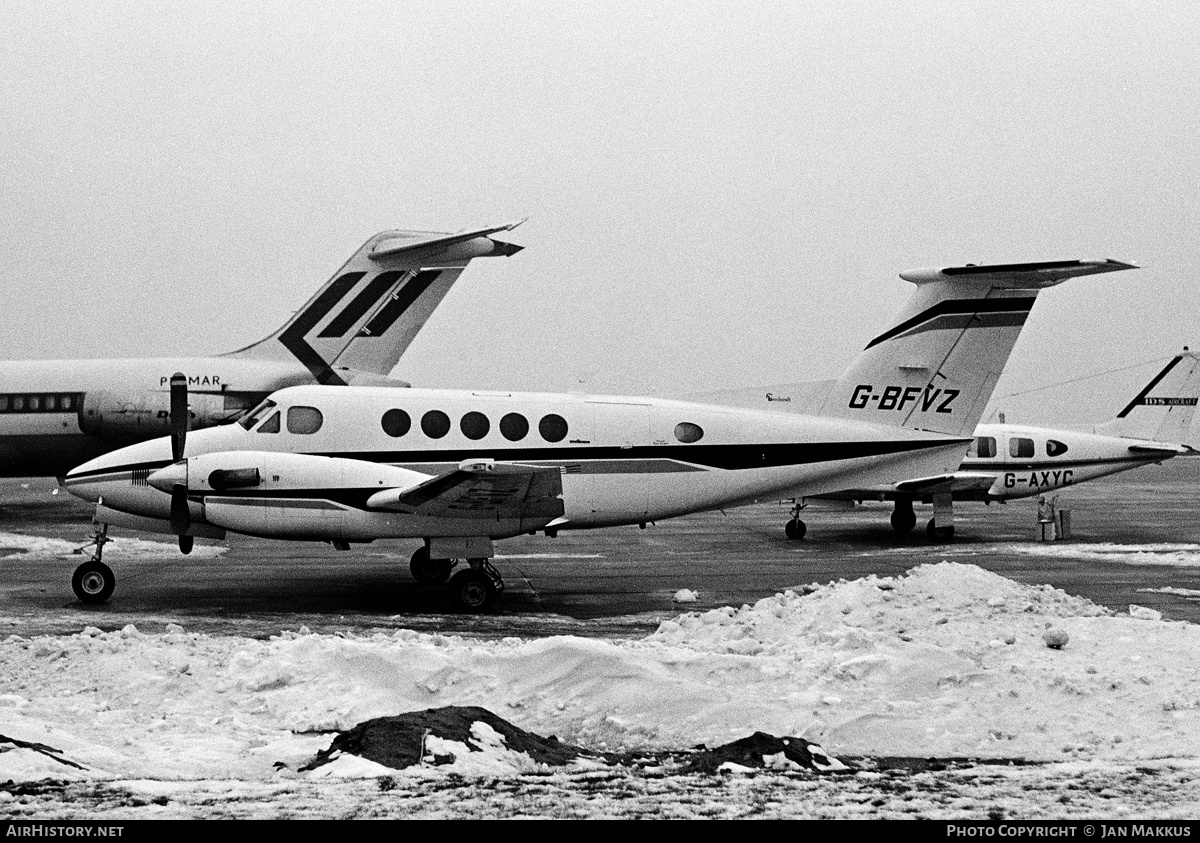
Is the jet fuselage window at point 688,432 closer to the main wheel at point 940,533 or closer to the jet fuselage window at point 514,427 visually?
the jet fuselage window at point 514,427

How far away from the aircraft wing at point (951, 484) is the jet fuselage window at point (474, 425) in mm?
11939

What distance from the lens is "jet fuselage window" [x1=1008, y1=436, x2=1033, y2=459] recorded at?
27.9m

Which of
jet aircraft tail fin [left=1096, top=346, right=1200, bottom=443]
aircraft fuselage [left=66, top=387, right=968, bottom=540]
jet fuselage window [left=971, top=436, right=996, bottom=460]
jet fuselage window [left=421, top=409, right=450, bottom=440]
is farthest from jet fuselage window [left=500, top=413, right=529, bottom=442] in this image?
jet aircraft tail fin [left=1096, top=346, right=1200, bottom=443]

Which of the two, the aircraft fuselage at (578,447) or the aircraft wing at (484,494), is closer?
the aircraft wing at (484,494)

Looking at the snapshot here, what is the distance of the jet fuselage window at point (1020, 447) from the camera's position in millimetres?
27938

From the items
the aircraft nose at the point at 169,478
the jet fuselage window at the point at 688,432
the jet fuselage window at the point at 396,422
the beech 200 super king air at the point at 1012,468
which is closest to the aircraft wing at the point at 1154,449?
the beech 200 super king air at the point at 1012,468

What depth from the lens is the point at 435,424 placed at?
54.2 ft

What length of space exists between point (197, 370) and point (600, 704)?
2354 cm

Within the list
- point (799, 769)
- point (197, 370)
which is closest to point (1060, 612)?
point (799, 769)

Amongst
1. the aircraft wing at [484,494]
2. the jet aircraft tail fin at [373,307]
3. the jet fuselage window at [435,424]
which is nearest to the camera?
the aircraft wing at [484,494]

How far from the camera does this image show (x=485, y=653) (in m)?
9.55

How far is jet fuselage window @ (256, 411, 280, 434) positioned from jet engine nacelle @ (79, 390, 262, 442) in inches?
510

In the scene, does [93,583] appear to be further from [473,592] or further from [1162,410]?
[1162,410]

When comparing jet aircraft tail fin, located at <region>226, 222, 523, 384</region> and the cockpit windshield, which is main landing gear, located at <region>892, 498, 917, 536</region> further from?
the cockpit windshield
